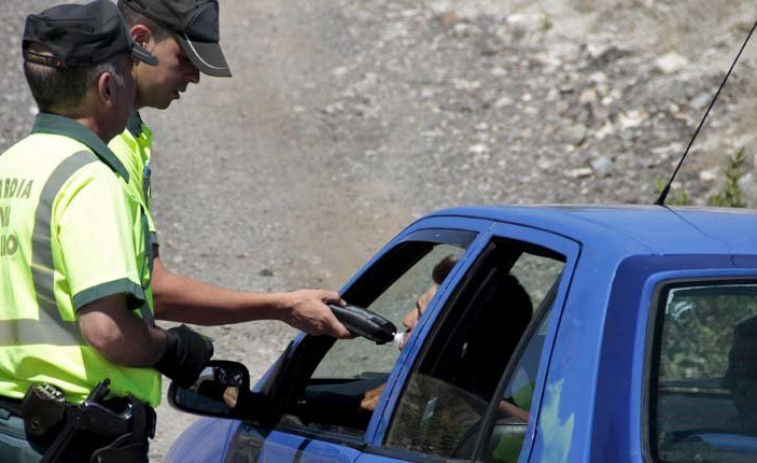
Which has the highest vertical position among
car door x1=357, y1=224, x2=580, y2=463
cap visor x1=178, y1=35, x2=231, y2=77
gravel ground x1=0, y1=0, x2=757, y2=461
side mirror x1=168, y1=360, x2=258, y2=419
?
gravel ground x1=0, y1=0, x2=757, y2=461

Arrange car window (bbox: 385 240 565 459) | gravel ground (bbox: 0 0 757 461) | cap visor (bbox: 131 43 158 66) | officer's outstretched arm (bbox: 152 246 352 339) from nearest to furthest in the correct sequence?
1. car window (bbox: 385 240 565 459)
2. cap visor (bbox: 131 43 158 66)
3. officer's outstretched arm (bbox: 152 246 352 339)
4. gravel ground (bbox: 0 0 757 461)

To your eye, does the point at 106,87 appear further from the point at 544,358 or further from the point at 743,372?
the point at 743,372

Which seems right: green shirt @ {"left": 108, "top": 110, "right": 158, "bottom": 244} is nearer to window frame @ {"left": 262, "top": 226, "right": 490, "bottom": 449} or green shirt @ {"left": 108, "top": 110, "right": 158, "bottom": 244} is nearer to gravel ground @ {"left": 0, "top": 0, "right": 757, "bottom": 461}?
window frame @ {"left": 262, "top": 226, "right": 490, "bottom": 449}

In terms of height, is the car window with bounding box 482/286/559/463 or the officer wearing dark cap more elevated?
the officer wearing dark cap

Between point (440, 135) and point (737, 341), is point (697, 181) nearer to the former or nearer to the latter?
point (440, 135)

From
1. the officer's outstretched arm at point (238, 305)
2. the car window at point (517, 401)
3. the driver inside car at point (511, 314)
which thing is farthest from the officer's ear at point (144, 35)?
the car window at point (517, 401)

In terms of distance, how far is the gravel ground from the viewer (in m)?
13.3

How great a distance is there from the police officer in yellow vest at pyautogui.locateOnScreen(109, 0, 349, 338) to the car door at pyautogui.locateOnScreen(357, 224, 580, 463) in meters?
0.54

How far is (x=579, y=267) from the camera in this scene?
9.02ft

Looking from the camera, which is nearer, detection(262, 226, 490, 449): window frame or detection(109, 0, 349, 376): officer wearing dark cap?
detection(262, 226, 490, 449): window frame

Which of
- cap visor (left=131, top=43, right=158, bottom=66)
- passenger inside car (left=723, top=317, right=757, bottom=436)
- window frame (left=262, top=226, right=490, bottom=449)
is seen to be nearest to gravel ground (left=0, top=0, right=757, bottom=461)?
window frame (left=262, top=226, right=490, bottom=449)

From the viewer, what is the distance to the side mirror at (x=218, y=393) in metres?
3.73

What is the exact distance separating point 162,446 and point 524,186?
7.50m

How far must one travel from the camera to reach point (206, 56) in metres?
4.00
